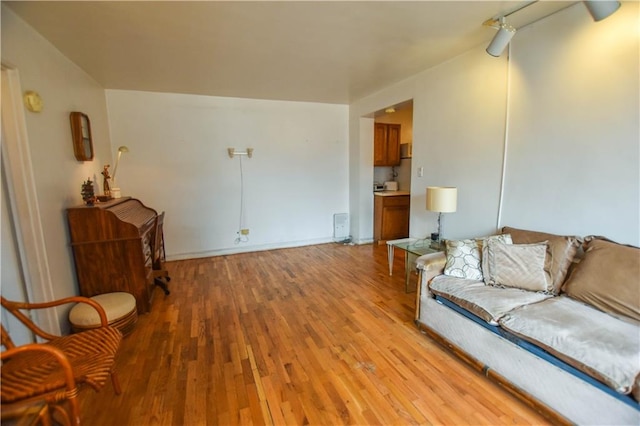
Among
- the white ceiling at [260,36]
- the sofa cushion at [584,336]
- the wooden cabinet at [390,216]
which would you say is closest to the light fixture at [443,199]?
the sofa cushion at [584,336]

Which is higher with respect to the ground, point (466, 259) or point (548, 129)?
point (548, 129)

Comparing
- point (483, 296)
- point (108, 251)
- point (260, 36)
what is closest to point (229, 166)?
point (108, 251)

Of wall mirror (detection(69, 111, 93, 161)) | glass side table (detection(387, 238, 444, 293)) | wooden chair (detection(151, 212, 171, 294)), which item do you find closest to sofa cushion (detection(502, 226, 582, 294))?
glass side table (detection(387, 238, 444, 293))

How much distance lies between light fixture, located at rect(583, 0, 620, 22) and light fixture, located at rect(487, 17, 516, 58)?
17.1 inches

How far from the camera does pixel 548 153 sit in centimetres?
221

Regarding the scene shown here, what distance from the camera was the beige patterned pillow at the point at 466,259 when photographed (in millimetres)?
2184

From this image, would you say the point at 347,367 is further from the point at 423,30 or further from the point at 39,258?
the point at 423,30

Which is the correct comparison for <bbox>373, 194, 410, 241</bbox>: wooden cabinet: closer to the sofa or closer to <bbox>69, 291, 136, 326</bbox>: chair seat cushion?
the sofa

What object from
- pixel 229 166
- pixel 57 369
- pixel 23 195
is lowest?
pixel 57 369

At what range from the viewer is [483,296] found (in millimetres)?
1892

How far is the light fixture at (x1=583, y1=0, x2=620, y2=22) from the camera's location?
1550 millimetres

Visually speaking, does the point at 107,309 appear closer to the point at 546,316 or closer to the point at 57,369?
the point at 57,369

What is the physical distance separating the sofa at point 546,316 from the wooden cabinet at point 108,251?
2452mm

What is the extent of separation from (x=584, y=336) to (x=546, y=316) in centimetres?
19
